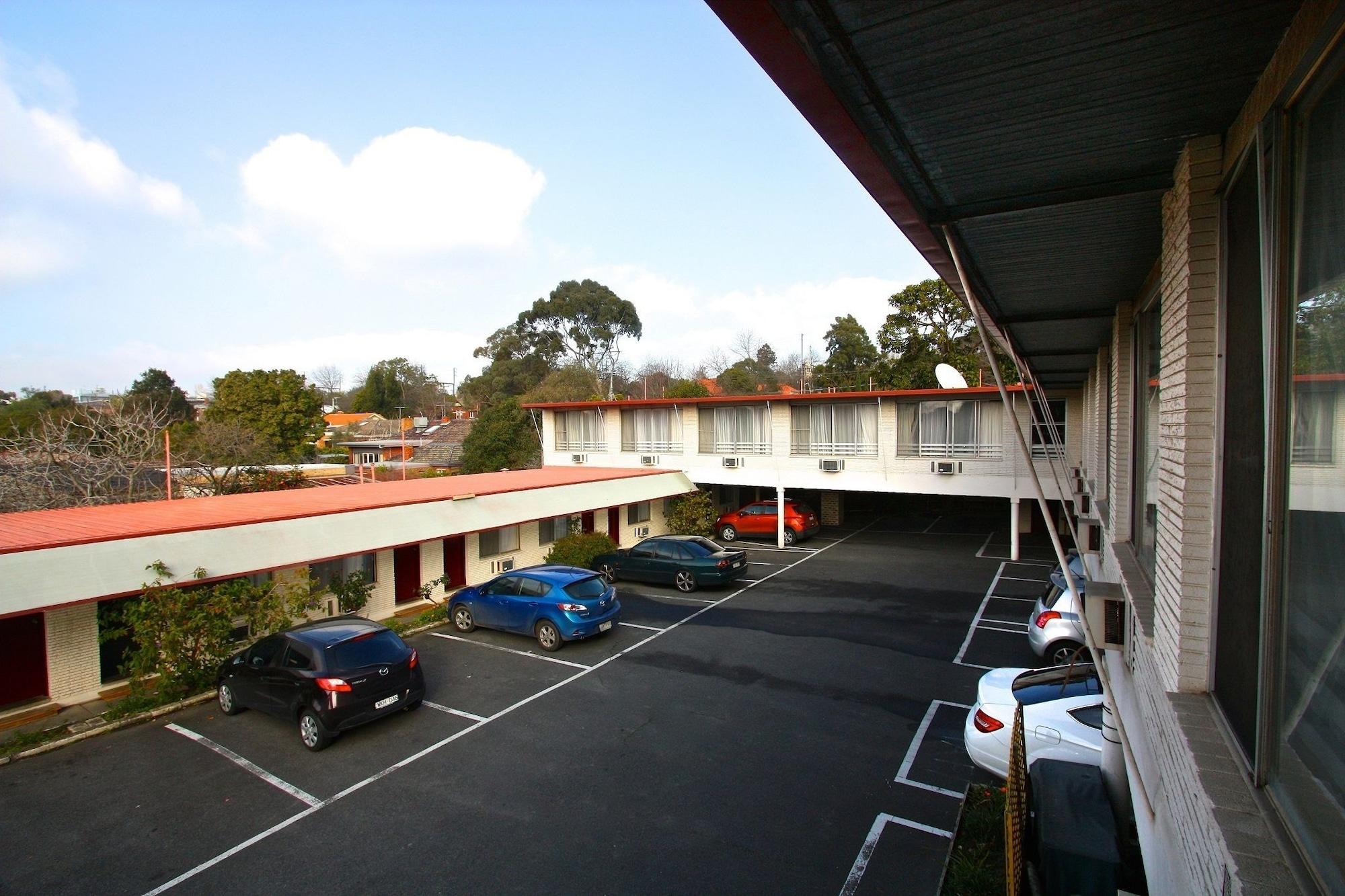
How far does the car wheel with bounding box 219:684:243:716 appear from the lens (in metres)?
10.4

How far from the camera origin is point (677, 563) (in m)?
18.2

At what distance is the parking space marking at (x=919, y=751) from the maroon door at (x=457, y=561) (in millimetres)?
11835

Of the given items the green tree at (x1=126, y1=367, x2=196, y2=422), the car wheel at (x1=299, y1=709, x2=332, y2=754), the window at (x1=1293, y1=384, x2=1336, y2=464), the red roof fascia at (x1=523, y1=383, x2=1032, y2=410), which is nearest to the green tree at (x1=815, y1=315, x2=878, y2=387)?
the red roof fascia at (x1=523, y1=383, x2=1032, y2=410)

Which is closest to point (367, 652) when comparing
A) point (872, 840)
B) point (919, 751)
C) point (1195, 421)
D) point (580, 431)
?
point (872, 840)

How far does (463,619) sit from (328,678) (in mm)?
5622

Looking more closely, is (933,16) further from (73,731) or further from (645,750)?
(73,731)

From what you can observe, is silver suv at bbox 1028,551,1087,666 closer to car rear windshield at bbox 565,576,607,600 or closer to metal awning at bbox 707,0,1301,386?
car rear windshield at bbox 565,576,607,600

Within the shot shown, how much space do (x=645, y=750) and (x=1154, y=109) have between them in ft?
27.4

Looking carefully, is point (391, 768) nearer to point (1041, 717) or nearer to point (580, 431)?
point (1041, 717)

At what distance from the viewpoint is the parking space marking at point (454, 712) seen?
33.3 ft

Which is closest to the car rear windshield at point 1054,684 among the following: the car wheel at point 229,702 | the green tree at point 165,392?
the car wheel at point 229,702

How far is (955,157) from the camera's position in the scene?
3764 millimetres

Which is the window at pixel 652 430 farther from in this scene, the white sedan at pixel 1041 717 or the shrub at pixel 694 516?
the white sedan at pixel 1041 717

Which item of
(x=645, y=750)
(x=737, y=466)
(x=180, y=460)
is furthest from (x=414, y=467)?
(x=645, y=750)
